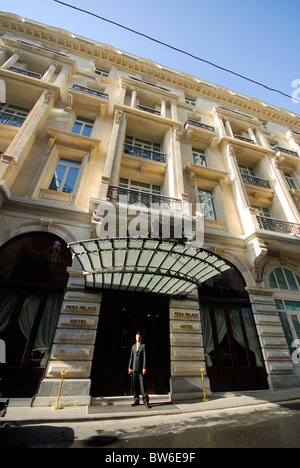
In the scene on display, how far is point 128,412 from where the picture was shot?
4.85 m

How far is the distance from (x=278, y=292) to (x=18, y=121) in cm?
1573

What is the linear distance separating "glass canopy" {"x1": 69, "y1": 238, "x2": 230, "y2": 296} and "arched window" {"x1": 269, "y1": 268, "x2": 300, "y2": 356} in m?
4.96

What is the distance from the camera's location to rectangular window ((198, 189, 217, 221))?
10888 mm

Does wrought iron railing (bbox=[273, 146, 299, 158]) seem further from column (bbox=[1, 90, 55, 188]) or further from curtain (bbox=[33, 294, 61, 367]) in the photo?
curtain (bbox=[33, 294, 61, 367])

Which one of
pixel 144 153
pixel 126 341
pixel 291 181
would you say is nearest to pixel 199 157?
pixel 144 153

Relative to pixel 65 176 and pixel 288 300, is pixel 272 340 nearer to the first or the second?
pixel 288 300

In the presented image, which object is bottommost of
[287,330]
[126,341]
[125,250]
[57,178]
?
[126,341]

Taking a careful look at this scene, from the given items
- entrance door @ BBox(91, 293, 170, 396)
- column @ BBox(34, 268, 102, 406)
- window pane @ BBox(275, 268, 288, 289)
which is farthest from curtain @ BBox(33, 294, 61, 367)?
window pane @ BBox(275, 268, 288, 289)

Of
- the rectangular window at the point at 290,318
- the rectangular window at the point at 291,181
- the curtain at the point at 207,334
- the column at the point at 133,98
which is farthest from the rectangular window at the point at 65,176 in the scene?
the rectangular window at the point at 291,181

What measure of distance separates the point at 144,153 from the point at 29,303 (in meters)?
9.59

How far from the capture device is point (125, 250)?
573 centimetres

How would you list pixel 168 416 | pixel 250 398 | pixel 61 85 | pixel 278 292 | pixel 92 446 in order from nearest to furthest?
pixel 92 446, pixel 168 416, pixel 250 398, pixel 278 292, pixel 61 85
